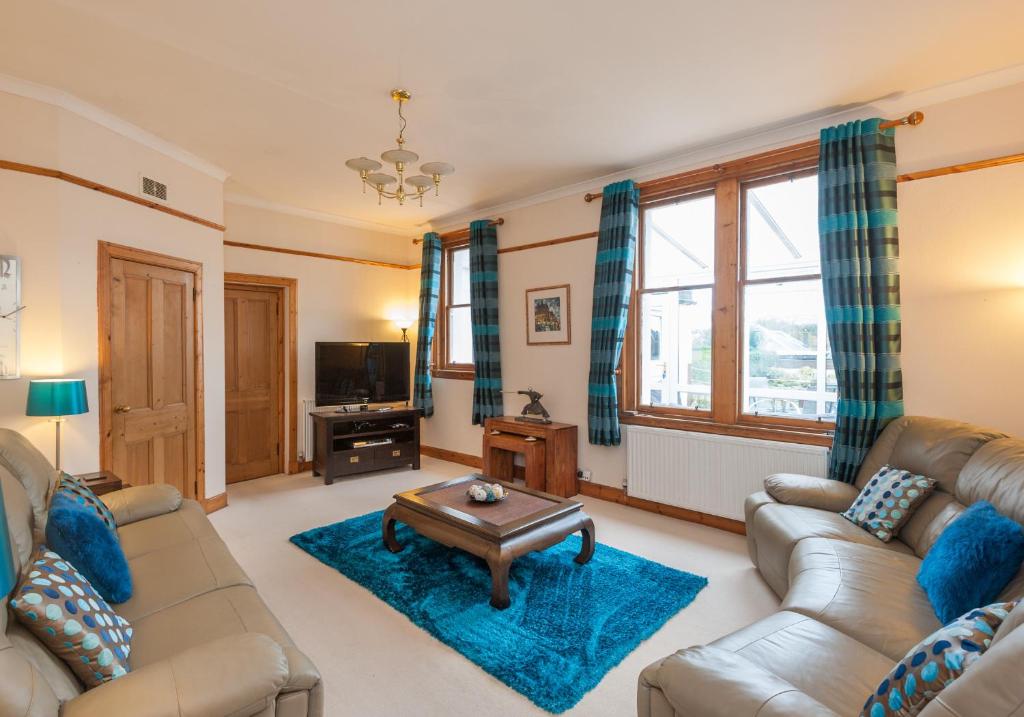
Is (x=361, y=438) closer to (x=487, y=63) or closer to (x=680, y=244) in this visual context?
(x=680, y=244)

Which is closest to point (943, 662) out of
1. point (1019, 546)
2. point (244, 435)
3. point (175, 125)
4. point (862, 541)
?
point (1019, 546)

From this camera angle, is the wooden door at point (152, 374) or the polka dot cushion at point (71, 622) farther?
the wooden door at point (152, 374)

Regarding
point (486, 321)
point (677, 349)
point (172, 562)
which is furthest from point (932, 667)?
point (486, 321)

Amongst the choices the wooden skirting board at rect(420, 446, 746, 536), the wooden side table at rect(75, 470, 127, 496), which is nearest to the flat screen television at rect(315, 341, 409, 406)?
the wooden skirting board at rect(420, 446, 746, 536)

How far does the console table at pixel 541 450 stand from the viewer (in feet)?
14.6

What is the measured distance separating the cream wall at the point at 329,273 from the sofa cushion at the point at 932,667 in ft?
17.6

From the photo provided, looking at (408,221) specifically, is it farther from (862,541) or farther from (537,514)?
(862,541)

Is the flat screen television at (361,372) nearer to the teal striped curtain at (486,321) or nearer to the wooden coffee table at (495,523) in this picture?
the teal striped curtain at (486,321)

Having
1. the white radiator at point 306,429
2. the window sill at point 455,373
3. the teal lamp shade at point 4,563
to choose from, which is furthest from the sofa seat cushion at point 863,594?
the white radiator at point 306,429

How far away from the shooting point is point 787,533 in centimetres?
256

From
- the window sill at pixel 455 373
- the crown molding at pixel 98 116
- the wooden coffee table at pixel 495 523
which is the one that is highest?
the crown molding at pixel 98 116

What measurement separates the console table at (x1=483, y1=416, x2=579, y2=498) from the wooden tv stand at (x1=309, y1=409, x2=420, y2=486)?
3.73 feet

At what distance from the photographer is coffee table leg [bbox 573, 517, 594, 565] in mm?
3100

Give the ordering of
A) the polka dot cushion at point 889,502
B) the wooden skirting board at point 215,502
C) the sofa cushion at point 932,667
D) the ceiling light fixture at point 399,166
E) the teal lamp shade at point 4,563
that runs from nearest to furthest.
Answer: the teal lamp shade at point 4,563 → the sofa cushion at point 932,667 → the polka dot cushion at point 889,502 → the ceiling light fixture at point 399,166 → the wooden skirting board at point 215,502
